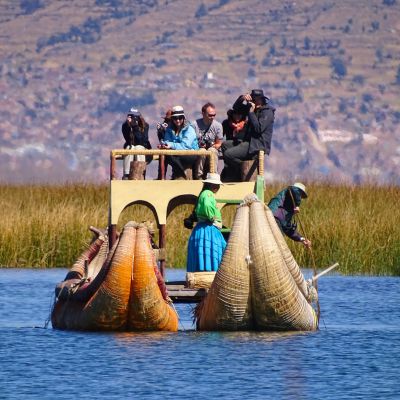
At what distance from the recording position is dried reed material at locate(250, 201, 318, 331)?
18.4 meters

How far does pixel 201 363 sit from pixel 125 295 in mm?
1584

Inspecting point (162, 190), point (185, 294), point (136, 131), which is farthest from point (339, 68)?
point (185, 294)

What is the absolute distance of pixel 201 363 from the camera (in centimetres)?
1739

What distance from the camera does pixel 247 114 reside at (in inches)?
818

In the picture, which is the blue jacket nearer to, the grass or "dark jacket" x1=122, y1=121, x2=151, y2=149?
"dark jacket" x1=122, y1=121, x2=151, y2=149

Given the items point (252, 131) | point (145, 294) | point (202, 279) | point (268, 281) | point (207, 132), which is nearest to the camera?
point (268, 281)

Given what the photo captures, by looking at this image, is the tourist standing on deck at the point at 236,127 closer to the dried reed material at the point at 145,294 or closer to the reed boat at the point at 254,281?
the reed boat at the point at 254,281

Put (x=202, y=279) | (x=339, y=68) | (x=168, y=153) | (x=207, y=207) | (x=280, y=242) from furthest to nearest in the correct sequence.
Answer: (x=339, y=68) → (x=168, y=153) → (x=202, y=279) → (x=207, y=207) → (x=280, y=242)

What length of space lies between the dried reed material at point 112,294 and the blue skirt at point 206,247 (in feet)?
2.61

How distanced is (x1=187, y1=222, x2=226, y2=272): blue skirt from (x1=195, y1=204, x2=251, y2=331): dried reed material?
0.60 metres

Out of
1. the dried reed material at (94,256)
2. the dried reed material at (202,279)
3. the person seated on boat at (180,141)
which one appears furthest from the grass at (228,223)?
the dried reed material at (202,279)

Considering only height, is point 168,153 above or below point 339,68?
below

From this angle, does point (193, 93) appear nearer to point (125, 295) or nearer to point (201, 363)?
point (125, 295)

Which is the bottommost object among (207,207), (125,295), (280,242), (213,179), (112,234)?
(125,295)
